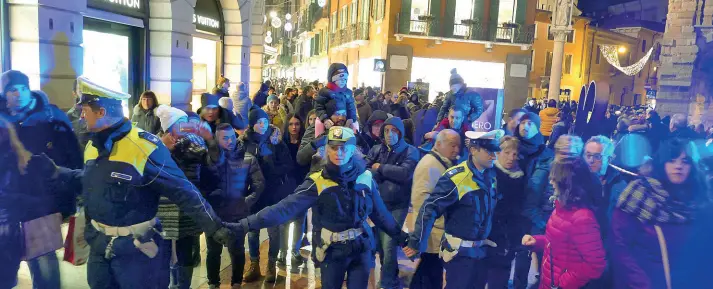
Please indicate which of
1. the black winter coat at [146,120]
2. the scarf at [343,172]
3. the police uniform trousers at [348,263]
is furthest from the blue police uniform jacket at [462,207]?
the black winter coat at [146,120]

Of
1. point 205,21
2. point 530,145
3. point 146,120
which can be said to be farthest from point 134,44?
point 530,145

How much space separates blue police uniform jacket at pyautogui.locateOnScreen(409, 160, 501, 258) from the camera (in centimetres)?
408

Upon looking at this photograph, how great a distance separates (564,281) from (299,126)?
3854 millimetres

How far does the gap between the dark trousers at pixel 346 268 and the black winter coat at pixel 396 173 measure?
1.36m

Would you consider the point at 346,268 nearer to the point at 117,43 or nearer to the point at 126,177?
the point at 126,177

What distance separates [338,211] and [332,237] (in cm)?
21

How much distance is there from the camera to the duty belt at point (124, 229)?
348cm

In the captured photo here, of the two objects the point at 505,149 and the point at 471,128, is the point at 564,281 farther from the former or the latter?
the point at 471,128

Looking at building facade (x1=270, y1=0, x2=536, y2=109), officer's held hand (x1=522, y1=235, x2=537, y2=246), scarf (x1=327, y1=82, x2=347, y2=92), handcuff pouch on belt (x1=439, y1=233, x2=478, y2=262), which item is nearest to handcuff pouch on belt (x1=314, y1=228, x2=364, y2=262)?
handcuff pouch on belt (x1=439, y1=233, x2=478, y2=262)

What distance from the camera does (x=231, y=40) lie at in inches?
544

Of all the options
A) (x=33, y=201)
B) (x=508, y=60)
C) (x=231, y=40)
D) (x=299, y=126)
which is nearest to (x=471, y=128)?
(x=299, y=126)

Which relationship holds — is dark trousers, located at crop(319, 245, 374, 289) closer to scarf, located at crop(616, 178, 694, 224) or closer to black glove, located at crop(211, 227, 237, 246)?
black glove, located at crop(211, 227, 237, 246)

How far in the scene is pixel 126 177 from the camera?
3.43 meters

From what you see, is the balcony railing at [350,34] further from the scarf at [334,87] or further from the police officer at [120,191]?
the police officer at [120,191]
